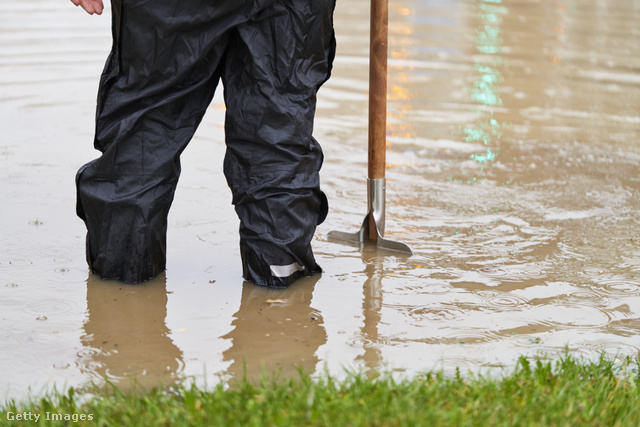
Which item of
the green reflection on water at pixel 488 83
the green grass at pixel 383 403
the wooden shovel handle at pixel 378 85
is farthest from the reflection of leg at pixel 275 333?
the green reflection on water at pixel 488 83

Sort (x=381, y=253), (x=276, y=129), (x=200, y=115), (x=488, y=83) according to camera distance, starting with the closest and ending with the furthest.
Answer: (x=276, y=129)
(x=200, y=115)
(x=381, y=253)
(x=488, y=83)

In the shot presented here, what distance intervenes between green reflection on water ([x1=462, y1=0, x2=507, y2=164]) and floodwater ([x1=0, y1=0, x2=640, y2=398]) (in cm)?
3

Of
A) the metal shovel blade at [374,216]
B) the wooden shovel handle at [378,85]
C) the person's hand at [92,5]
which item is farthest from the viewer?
the metal shovel blade at [374,216]

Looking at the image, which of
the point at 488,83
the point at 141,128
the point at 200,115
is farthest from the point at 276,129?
the point at 488,83

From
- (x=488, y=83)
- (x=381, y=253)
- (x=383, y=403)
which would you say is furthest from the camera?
(x=488, y=83)

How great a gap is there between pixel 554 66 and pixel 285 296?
17.8 ft

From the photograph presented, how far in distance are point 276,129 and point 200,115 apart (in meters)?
0.35

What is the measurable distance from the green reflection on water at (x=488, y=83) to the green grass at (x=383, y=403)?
8.91 feet

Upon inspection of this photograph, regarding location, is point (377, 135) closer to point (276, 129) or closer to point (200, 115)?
point (276, 129)

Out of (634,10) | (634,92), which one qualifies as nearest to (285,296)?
(634,92)

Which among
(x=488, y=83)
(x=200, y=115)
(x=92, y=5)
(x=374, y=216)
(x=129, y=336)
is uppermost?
(x=92, y=5)

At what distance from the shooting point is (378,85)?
12.8 ft

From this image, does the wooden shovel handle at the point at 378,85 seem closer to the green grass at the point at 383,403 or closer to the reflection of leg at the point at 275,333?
the reflection of leg at the point at 275,333

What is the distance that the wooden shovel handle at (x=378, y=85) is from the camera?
12.6 feet
